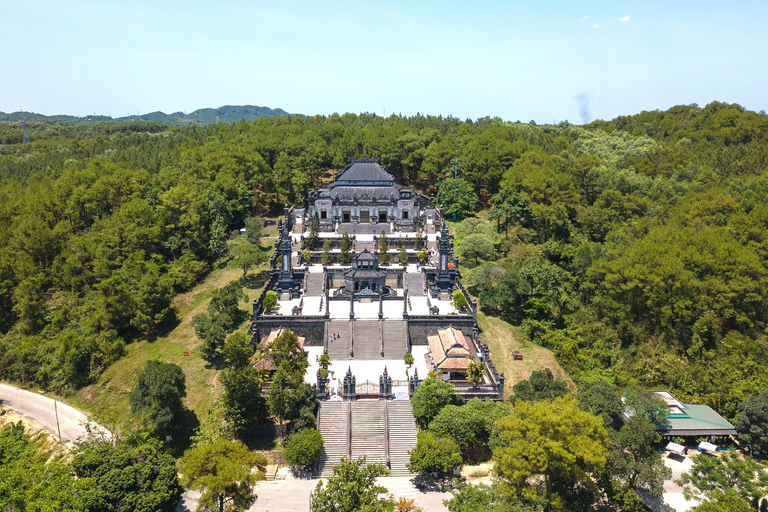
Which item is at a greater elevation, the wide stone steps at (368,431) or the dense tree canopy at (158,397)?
the dense tree canopy at (158,397)

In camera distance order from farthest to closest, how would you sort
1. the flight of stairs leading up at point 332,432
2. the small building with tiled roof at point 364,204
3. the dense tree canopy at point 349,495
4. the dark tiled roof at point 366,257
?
the small building with tiled roof at point 364,204 → the dark tiled roof at point 366,257 → the flight of stairs leading up at point 332,432 → the dense tree canopy at point 349,495

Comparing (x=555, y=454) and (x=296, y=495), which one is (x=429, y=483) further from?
(x=555, y=454)

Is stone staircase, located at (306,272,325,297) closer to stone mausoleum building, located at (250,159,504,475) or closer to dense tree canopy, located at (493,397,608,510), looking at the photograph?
stone mausoleum building, located at (250,159,504,475)

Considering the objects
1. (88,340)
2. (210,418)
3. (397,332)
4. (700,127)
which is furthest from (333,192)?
(700,127)

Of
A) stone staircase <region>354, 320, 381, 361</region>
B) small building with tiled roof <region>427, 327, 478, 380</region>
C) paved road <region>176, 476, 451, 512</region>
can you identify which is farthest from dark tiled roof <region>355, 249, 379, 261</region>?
paved road <region>176, 476, 451, 512</region>

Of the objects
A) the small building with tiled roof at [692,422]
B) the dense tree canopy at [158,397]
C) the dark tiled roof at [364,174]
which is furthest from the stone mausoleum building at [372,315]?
the small building with tiled roof at [692,422]

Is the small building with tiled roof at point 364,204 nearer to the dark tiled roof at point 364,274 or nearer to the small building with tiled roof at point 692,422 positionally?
the dark tiled roof at point 364,274
